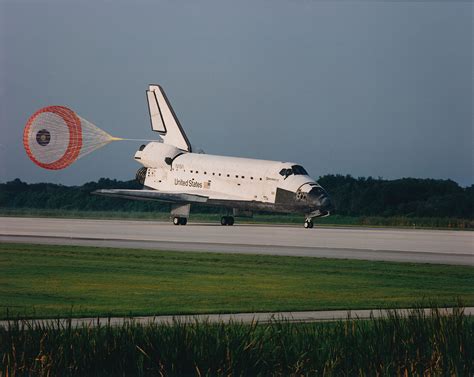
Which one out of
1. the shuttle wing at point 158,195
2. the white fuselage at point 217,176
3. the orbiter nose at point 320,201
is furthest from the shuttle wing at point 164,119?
the orbiter nose at point 320,201

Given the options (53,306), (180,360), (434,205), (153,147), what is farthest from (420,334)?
(434,205)

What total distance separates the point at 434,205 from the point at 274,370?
203ft

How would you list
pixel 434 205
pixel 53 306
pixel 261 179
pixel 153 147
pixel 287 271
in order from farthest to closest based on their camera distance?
pixel 434 205 < pixel 153 147 < pixel 261 179 < pixel 287 271 < pixel 53 306

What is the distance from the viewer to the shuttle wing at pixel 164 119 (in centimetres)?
7131

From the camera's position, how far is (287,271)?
92.5 feet

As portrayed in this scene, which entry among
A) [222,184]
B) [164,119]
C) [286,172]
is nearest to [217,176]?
[222,184]

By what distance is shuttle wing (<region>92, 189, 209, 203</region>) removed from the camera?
202 ft

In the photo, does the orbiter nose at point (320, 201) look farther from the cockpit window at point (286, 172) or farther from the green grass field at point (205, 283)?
the green grass field at point (205, 283)

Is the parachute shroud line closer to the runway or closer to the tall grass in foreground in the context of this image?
the runway

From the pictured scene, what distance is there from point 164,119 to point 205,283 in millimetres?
48128

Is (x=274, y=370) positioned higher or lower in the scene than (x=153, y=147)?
lower

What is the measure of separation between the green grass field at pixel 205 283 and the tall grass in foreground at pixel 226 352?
1912 millimetres

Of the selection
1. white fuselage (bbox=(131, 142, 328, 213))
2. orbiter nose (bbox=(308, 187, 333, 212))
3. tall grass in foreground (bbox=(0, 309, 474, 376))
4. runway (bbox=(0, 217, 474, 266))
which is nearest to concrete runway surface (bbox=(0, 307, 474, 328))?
tall grass in foreground (bbox=(0, 309, 474, 376))

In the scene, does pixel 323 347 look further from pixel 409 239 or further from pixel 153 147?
pixel 153 147
